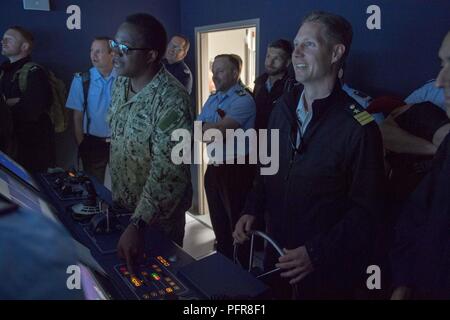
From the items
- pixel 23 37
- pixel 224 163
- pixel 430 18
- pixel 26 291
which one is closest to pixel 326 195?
pixel 26 291

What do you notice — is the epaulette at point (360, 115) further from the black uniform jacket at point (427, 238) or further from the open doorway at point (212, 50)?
the open doorway at point (212, 50)

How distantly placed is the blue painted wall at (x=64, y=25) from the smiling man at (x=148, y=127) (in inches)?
102

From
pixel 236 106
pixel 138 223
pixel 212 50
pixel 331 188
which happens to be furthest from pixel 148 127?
pixel 212 50

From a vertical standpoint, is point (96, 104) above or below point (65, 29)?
below

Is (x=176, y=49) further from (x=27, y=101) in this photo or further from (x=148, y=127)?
(x=148, y=127)

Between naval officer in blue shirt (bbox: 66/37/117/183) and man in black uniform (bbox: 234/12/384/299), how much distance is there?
2321 millimetres

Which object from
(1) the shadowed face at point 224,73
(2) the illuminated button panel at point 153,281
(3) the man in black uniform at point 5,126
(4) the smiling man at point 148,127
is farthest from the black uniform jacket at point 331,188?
(3) the man in black uniform at point 5,126

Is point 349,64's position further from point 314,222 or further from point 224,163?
point 314,222

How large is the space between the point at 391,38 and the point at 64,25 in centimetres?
323

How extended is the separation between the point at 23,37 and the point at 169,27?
177cm

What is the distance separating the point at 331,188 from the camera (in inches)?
58.1

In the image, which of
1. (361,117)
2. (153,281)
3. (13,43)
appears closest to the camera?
(153,281)

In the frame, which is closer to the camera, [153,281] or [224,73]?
[153,281]

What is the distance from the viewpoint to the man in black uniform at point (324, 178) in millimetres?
1397
